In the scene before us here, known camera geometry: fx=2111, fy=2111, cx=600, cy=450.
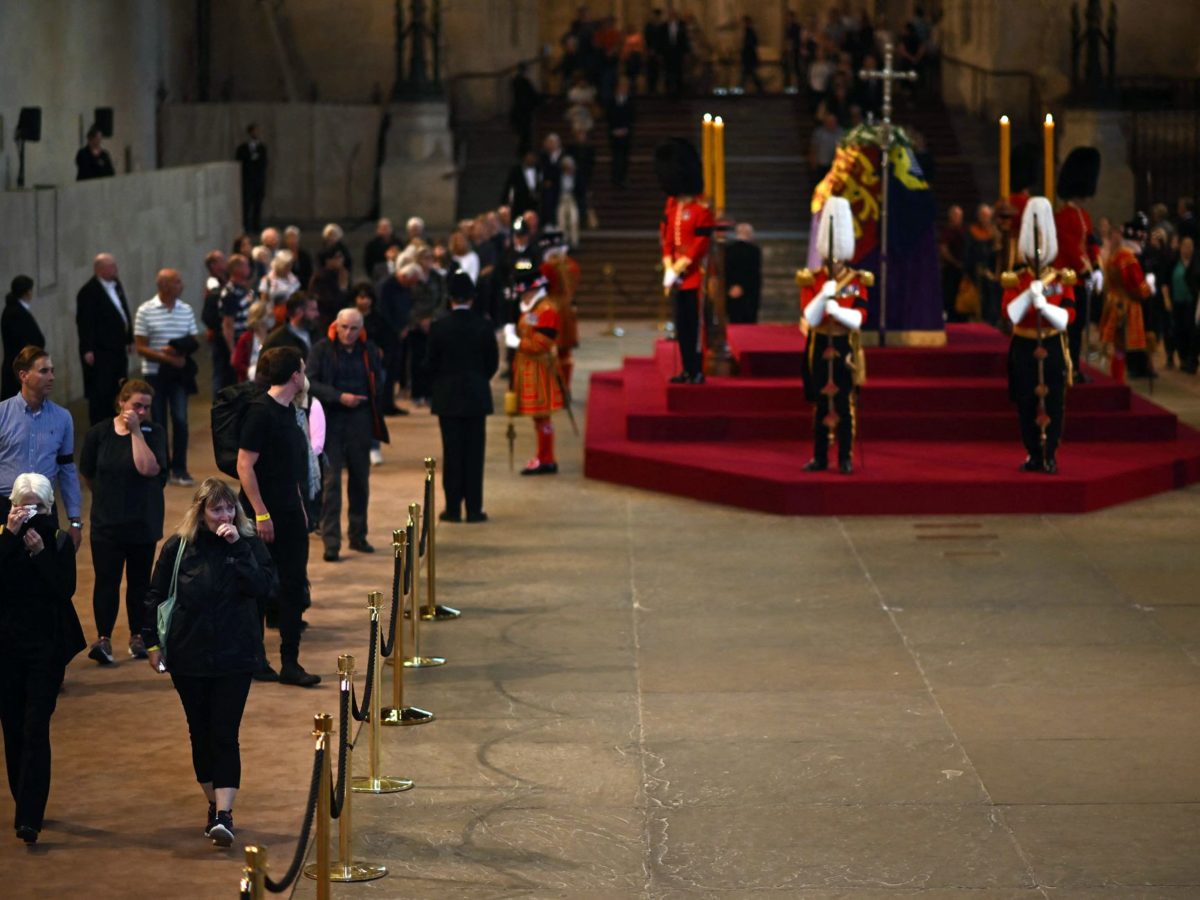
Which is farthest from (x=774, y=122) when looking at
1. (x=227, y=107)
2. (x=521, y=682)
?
(x=521, y=682)

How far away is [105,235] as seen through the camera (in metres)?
23.2

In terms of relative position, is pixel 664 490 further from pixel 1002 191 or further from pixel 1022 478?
pixel 1002 191

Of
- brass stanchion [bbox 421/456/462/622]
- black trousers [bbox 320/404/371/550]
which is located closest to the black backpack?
brass stanchion [bbox 421/456/462/622]

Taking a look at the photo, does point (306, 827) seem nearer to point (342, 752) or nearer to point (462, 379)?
point (342, 752)

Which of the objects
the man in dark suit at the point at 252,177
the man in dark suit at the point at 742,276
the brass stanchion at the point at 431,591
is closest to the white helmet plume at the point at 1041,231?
the brass stanchion at the point at 431,591

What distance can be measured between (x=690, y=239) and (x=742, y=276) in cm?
483

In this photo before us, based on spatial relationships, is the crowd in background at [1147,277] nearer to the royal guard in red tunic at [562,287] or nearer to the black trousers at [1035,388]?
the royal guard in red tunic at [562,287]

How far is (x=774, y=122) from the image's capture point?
36.9m

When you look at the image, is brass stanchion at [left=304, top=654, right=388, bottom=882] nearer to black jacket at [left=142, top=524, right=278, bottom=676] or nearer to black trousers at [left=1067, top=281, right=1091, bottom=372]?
black jacket at [left=142, top=524, right=278, bottom=676]

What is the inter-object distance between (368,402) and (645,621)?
8.97 feet

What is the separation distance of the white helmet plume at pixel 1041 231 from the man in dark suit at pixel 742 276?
672 centimetres

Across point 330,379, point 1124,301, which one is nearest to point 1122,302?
point 1124,301

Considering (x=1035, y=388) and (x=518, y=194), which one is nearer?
(x=1035, y=388)

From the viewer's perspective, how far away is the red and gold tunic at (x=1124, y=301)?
68.2 feet
